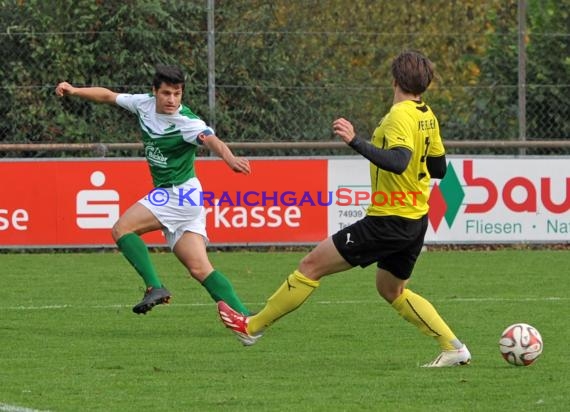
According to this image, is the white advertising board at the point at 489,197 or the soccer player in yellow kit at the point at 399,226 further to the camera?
the white advertising board at the point at 489,197

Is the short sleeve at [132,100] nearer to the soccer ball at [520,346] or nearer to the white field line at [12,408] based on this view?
the soccer ball at [520,346]

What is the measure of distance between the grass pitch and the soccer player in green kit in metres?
0.44

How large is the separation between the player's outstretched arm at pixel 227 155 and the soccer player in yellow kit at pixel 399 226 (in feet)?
2.55

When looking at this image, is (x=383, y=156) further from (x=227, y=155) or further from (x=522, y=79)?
(x=522, y=79)

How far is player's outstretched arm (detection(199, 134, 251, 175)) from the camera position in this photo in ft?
29.4

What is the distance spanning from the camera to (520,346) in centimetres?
842

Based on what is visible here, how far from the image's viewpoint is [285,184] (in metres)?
17.1

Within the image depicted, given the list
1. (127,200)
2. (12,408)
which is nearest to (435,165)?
(12,408)

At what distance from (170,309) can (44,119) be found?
661 centimetres

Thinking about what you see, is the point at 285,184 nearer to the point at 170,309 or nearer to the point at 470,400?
the point at 170,309

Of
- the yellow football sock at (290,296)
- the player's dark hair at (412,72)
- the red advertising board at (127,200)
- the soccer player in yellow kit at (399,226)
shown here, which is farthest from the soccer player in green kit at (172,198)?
the red advertising board at (127,200)

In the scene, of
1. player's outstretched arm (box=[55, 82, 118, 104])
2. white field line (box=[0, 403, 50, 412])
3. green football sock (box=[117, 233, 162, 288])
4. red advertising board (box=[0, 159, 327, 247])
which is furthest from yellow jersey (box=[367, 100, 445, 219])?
red advertising board (box=[0, 159, 327, 247])

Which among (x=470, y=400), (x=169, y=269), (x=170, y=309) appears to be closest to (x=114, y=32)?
(x=169, y=269)

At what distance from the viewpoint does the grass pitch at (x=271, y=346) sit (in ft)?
24.3
